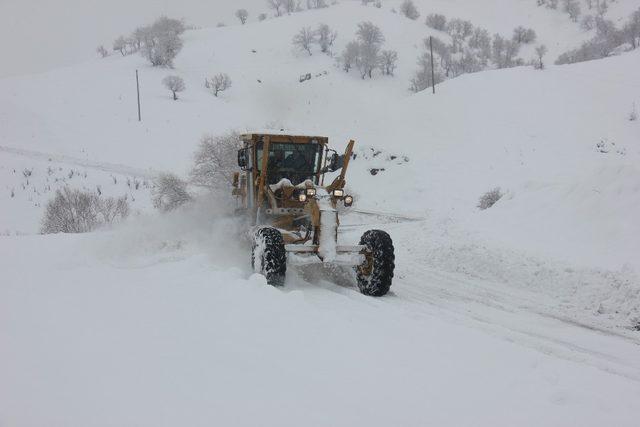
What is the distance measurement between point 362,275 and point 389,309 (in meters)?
1.62

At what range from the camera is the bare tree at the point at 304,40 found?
5676cm

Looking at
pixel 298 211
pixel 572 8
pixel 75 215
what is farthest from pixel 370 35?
pixel 298 211

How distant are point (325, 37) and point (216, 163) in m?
40.1

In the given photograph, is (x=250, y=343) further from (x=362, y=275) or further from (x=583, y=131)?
(x=583, y=131)

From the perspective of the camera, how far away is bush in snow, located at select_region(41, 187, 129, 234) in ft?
58.5

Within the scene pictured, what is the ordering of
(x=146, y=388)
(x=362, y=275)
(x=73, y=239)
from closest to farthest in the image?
(x=146, y=388) → (x=362, y=275) → (x=73, y=239)

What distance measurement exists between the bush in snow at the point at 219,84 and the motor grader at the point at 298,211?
36.2 m

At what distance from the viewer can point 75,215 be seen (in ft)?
60.5

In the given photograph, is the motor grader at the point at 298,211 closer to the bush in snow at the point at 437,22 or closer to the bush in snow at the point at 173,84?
the bush in snow at the point at 173,84

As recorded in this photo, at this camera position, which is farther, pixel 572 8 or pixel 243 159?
pixel 572 8

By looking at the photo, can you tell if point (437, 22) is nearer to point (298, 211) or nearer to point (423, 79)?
point (423, 79)

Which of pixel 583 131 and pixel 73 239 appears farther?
pixel 583 131

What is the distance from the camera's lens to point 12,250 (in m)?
9.36

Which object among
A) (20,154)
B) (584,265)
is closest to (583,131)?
(584,265)
